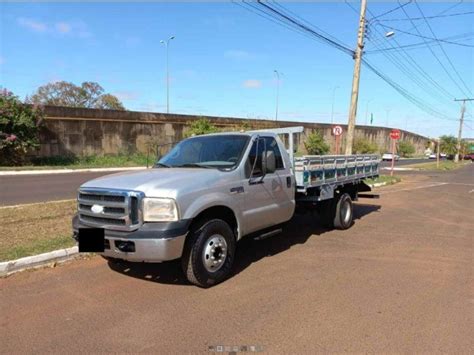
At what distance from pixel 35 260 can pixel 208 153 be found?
286 cm

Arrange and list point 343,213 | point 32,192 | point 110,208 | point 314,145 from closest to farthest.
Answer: point 110,208
point 343,213
point 32,192
point 314,145

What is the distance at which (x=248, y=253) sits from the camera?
679 centimetres

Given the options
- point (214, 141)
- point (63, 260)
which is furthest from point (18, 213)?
point (214, 141)

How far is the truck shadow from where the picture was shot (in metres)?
5.57

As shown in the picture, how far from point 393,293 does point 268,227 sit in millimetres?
2133

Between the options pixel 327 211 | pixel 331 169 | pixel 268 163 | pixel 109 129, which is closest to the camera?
pixel 268 163

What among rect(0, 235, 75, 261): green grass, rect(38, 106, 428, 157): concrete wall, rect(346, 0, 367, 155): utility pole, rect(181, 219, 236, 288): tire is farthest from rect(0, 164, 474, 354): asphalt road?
rect(38, 106, 428, 157): concrete wall

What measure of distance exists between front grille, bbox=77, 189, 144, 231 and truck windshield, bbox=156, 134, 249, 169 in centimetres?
137


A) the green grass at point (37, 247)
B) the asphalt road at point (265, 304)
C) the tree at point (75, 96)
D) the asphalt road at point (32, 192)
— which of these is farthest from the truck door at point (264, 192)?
the tree at point (75, 96)

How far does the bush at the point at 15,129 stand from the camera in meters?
24.2

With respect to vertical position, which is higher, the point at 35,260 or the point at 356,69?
the point at 356,69

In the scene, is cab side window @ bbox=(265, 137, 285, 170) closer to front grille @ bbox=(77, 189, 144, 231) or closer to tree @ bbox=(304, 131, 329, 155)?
front grille @ bbox=(77, 189, 144, 231)

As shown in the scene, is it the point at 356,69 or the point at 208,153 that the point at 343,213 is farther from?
the point at 356,69

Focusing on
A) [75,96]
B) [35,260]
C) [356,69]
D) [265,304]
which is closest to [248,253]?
[265,304]
